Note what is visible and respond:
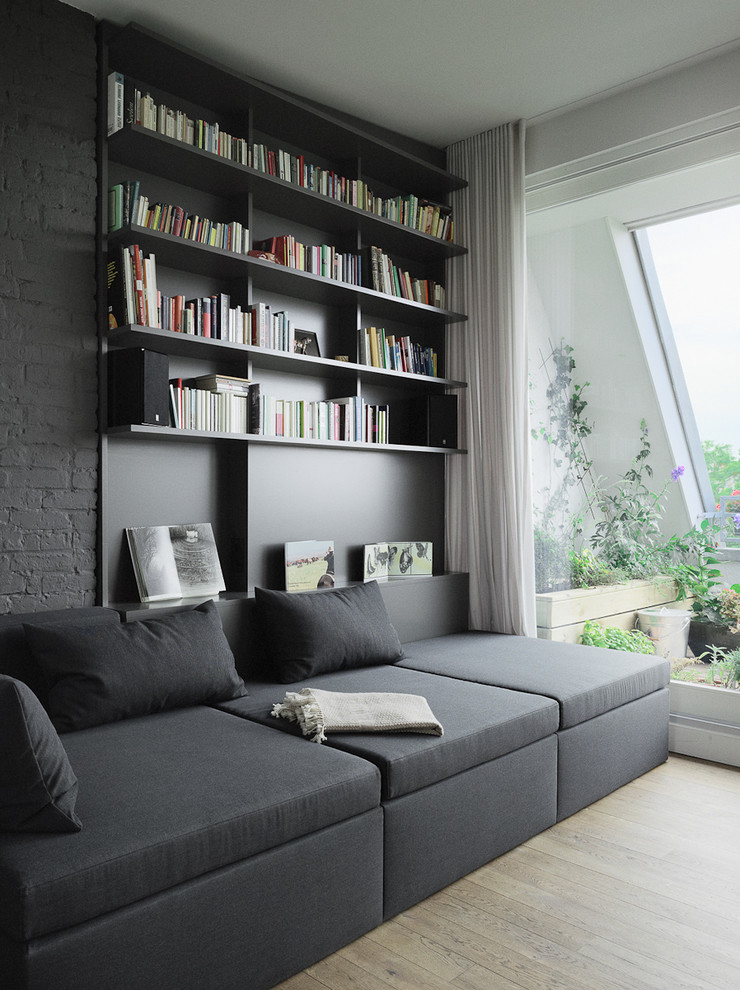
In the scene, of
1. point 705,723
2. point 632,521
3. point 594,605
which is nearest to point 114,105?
point 632,521

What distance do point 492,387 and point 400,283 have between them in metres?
0.70

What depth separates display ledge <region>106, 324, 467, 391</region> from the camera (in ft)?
9.78

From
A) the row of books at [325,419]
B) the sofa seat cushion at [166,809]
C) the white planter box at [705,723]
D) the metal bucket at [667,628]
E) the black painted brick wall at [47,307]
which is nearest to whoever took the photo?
the sofa seat cushion at [166,809]

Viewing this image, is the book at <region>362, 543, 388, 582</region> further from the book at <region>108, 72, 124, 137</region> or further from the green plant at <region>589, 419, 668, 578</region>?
the book at <region>108, 72, 124, 137</region>

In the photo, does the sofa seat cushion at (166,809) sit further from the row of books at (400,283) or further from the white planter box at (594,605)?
the row of books at (400,283)

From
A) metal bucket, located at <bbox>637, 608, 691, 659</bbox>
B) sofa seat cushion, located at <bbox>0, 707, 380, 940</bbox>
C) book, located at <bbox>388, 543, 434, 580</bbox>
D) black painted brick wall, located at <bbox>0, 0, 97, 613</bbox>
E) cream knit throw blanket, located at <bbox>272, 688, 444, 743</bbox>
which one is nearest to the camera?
sofa seat cushion, located at <bbox>0, 707, 380, 940</bbox>

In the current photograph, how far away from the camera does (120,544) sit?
3078 mm

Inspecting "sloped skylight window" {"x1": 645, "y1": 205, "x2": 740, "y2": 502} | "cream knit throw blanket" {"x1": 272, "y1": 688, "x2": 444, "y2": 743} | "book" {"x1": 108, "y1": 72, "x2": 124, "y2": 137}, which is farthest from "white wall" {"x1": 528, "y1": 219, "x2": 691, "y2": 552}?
"book" {"x1": 108, "y1": 72, "x2": 124, "y2": 137}

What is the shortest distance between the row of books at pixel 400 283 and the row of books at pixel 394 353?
0.21 m

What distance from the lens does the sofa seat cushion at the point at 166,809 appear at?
1.55 metres

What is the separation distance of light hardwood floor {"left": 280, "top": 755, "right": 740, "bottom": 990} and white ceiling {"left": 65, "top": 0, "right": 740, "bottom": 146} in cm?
303

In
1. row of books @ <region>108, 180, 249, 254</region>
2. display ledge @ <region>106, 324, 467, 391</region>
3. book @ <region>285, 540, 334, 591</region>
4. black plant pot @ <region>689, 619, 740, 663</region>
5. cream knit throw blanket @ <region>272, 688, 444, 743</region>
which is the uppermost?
row of books @ <region>108, 180, 249, 254</region>

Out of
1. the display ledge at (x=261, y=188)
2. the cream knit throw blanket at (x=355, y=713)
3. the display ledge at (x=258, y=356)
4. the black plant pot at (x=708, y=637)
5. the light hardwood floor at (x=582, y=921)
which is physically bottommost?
the light hardwood floor at (x=582, y=921)

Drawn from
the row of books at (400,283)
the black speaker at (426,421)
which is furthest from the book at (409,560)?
the row of books at (400,283)
